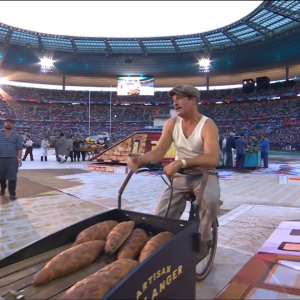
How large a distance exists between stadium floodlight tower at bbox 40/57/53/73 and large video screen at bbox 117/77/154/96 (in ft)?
35.7

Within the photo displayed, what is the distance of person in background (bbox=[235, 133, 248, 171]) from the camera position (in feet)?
39.3

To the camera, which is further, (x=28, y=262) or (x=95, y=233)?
(x=95, y=233)

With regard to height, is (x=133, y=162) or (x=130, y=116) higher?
(x=130, y=116)

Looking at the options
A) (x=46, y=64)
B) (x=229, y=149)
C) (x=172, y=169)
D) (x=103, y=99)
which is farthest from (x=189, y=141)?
(x=103, y=99)

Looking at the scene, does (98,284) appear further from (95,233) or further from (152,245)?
(95,233)

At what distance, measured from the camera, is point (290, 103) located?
41.3 m

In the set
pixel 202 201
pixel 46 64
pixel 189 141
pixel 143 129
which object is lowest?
pixel 202 201

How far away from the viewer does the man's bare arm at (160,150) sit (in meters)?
2.22

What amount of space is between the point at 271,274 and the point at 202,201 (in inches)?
46.3

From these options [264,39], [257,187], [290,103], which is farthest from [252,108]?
[257,187]

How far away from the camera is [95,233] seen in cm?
201

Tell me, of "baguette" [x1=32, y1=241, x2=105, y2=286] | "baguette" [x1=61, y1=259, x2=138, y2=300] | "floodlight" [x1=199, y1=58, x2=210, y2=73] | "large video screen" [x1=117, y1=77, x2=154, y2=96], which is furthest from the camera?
"large video screen" [x1=117, y1=77, x2=154, y2=96]

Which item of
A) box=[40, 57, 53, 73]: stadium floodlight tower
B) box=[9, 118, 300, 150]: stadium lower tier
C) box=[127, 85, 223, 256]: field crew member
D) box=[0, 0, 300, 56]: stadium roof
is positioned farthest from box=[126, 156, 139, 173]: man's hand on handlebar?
box=[40, 57, 53, 73]: stadium floodlight tower

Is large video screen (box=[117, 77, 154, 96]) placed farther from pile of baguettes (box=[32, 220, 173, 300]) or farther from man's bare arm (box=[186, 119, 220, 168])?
pile of baguettes (box=[32, 220, 173, 300])
